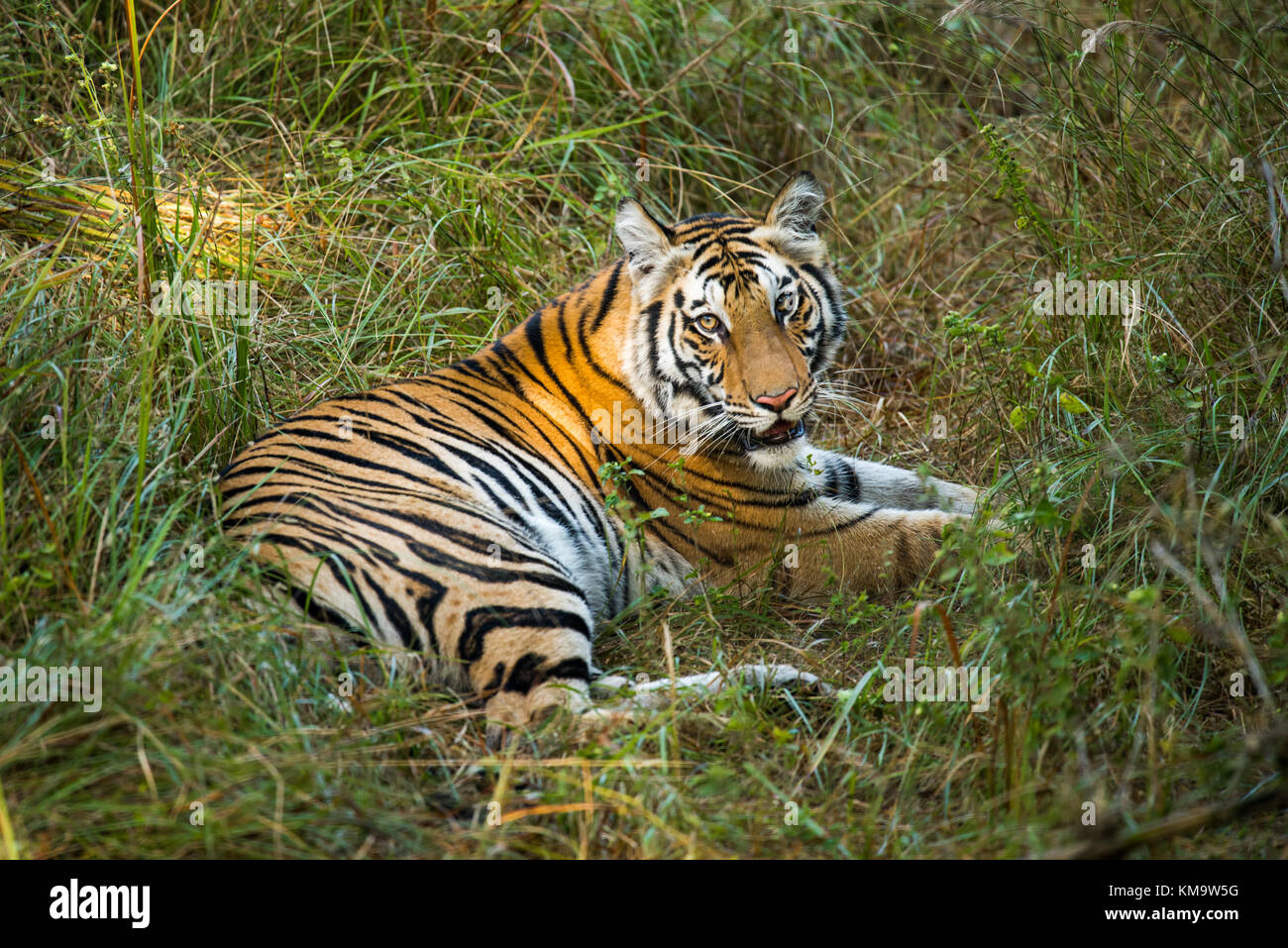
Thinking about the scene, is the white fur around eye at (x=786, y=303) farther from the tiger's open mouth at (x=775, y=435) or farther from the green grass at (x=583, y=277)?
the green grass at (x=583, y=277)

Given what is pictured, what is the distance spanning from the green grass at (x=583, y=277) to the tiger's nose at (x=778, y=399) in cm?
60

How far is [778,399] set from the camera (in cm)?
376

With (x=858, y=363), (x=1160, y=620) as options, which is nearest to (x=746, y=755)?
(x=1160, y=620)

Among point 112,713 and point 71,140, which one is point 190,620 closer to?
point 112,713

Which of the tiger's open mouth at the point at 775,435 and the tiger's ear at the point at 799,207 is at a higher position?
the tiger's ear at the point at 799,207

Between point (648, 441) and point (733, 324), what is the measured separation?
54 centimetres

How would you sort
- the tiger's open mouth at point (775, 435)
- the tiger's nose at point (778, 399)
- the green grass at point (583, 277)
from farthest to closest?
1. the tiger's open mouth at point (775, 435)
2. the tiger's nose at point (778, 399)
3. the green grass at point (583, 277)

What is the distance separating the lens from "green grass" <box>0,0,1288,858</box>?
2.57 metres

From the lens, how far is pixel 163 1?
5531mm

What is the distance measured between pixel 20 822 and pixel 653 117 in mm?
4438

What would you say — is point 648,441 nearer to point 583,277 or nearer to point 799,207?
point 799,207

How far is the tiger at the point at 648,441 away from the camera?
3568 millimetres

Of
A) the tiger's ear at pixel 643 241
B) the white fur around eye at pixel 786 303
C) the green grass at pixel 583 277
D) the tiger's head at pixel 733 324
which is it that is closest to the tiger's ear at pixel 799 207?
the tiger's head at pixel 733 324

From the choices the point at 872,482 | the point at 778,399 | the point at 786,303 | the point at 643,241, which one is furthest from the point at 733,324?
the point at 872,482
